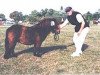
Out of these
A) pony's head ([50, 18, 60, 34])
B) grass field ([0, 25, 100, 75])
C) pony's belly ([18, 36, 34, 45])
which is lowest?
grass field ([0, 25, 100, 75])

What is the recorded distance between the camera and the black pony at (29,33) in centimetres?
1387

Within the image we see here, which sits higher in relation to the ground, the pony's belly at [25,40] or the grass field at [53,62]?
the pony's belly at [25,40]

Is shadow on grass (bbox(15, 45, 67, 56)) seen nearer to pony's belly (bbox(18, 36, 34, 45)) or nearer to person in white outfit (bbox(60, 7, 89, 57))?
pony's belly (bbox(18, 36, 34, 45))

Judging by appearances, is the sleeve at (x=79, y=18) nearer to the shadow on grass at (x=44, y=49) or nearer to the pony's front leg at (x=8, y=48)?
the shadow on grass at (x=44, y=49)

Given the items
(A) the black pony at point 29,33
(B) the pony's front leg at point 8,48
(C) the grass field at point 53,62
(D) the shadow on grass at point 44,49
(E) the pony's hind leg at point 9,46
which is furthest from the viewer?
(D) the shadow on grass at point 44,49

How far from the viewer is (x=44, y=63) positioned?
1372cm

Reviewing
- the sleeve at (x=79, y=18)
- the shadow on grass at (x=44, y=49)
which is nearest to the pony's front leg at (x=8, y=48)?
the shadow on grass at (x=44, y=49)

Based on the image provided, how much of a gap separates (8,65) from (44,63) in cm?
172

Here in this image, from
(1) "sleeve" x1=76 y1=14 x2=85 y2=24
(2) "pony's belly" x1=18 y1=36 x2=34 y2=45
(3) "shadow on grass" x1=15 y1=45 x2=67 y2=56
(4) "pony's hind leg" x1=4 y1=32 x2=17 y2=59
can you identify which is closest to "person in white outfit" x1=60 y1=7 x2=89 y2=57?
(1) "sleeve" x1=76 y1=14 x2=85 y2=24

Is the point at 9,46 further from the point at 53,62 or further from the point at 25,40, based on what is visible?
the point at 53,62

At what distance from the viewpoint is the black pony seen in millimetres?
13867

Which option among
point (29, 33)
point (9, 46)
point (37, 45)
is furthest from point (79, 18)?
point (9, 46)

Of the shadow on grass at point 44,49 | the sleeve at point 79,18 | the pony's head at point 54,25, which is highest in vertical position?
the sleeve at point 79,18

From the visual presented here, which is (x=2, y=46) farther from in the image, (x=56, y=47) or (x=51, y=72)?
(x=51, y=72)
